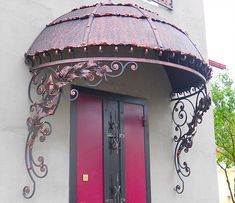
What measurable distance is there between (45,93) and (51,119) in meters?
0.44

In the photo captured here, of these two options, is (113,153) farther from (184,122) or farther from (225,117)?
(225,117)

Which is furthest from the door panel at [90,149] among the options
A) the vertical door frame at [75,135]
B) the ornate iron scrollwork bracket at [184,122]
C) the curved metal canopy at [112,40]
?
the ornate iron scrollwork bracket at [184,122]

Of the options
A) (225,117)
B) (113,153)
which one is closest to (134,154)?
(113,153)

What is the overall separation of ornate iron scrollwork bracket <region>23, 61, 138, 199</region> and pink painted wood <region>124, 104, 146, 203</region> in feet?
4.32

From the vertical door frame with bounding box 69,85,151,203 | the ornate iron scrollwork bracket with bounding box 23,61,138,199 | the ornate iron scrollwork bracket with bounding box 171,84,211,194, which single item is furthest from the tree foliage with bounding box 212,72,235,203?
the ornate iron scrollwork bracket with bounding box 23,61,138,199

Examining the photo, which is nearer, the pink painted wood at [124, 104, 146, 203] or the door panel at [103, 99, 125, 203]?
the door panel at [103, 99, 125, 203]

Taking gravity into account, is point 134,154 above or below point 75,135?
below

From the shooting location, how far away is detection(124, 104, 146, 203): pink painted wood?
5207 millimetres

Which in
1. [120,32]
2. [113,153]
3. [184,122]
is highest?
[120,32]

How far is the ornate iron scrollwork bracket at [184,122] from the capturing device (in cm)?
566

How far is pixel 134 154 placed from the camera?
17.6ft

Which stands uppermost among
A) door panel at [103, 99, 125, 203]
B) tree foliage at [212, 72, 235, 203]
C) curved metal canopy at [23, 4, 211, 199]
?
tree foliage at [212, 72, 235, 203]

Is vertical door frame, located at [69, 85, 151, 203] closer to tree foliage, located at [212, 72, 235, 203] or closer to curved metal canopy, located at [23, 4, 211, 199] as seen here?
curved metal canopy, located at [23, 4, 211, 199]

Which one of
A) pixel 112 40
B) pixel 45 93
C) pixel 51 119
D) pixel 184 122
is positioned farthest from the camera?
pixel 184 122
